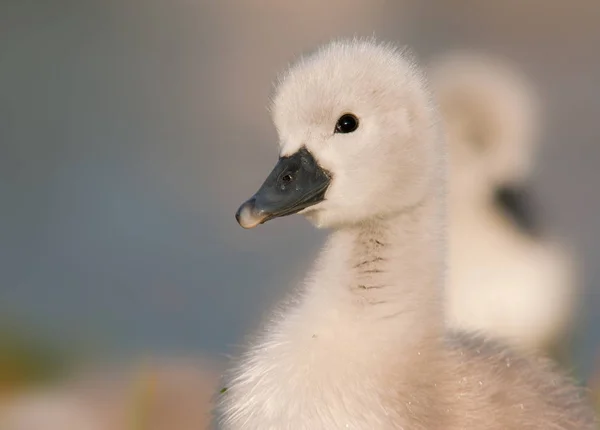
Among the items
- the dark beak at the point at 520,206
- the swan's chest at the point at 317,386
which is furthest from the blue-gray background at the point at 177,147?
the swan's chest at the point at 317,386

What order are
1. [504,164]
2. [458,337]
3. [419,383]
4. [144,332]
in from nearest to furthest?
[419,383]
[458,337]
[144,332]
[504,164]

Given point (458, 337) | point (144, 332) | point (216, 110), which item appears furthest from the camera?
point (216, 110)

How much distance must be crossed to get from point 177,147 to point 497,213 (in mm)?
1723

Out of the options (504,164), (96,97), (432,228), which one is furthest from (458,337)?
(96,97)

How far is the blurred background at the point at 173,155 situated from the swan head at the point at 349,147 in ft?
6.18

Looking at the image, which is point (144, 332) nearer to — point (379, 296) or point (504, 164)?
point (504, 164)

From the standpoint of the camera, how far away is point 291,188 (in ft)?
6.97

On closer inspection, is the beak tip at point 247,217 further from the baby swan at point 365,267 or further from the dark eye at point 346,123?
the dark eye at point 346,123

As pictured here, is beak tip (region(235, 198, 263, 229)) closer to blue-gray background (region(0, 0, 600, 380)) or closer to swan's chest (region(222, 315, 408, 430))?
swan's chest (region(222, 315, 408, 430))

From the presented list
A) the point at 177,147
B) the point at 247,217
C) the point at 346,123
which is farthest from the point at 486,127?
the point at 247,217

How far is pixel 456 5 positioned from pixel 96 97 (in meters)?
2.10

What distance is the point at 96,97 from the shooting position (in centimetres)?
598

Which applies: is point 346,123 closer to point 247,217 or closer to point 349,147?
point 349,147

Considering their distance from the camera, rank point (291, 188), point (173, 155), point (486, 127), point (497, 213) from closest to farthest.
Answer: point (291, 188), point (497, 213), point (486, 127), point (173, 155)
